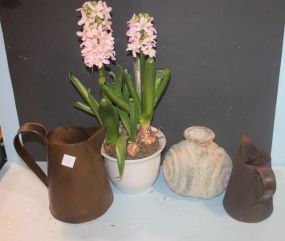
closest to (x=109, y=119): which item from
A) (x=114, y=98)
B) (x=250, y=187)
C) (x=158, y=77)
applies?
(x=114, y=98)

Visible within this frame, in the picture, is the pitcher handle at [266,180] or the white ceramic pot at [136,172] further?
the white ceramic pot at [136,172]

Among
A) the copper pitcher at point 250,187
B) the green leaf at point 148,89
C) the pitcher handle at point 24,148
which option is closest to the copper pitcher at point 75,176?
the pitcher handle at point 24,148

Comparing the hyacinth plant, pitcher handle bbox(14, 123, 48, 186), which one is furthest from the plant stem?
pitcher handle bbox(14, 123, 48, 186)

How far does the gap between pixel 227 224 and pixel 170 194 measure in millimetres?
147

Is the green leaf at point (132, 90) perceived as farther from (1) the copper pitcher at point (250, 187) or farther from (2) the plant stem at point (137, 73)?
(1) the copper pitcher at point (250, 187)

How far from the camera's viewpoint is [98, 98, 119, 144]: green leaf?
669 mm

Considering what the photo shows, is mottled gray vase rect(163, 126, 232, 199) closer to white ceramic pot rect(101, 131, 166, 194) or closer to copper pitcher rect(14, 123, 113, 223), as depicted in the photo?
white ceramic pot rect(101, 131, 166, 194)

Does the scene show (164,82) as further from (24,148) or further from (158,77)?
(24,148)

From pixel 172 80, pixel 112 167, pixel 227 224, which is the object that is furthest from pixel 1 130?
pixel 227 224

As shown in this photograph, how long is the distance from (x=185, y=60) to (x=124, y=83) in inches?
5.7

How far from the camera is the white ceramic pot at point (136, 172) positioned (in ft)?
2.42

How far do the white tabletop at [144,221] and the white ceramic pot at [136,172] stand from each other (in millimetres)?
28

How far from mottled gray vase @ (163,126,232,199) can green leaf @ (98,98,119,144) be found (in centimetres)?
13

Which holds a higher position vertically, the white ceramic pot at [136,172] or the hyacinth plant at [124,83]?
the hyacinth plant at [124,83]
